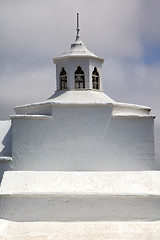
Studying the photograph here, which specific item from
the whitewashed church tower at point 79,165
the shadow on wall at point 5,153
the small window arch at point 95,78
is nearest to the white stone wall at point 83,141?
the whitewashed church tower at point 79,165

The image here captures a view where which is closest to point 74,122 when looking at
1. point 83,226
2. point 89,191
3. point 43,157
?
point 43,157

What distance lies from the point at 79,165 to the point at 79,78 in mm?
4687

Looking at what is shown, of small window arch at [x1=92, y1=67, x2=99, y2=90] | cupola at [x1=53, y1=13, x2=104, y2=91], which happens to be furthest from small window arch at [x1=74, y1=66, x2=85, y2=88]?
small window arch at [x1=92, y1=67, x2=99, y2=90]

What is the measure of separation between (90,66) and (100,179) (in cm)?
613

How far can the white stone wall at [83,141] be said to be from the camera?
1489cm

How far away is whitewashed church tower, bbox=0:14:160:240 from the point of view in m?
12.5

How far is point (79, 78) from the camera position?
57.6 feet

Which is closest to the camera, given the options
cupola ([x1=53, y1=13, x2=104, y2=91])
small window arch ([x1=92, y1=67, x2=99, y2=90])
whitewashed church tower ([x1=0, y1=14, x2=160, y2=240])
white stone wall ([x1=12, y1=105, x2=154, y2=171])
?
whitewashed church tower ([x1=0, y1=14, x2=160, y2=240])

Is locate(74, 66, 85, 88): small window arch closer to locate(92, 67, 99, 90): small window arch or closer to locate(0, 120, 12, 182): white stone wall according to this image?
locate(92, 67, 99, 90): small window arch

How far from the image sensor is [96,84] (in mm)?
17938

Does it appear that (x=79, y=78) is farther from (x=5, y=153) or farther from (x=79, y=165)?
(x=5, y=153)

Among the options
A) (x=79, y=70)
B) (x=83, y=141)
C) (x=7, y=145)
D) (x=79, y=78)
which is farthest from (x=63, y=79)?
(x=7, y=145)

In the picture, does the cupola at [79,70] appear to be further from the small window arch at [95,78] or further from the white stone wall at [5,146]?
the white stone wall at [5,146]

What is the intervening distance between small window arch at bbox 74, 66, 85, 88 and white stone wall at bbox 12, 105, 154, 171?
258 cm
